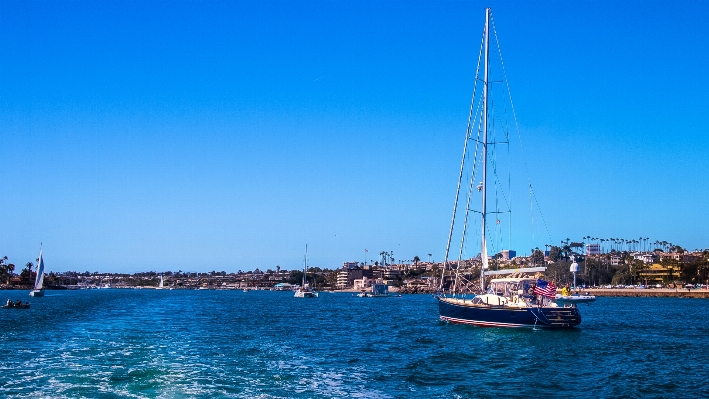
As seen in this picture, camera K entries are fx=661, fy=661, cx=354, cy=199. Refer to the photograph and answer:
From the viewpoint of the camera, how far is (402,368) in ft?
102

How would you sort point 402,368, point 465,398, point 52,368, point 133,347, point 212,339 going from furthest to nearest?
point 212,339
point 133,347
point 402,368
point 52,368
point 465,398

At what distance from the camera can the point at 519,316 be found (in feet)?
153

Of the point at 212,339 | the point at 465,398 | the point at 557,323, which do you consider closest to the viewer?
the point at 465,398

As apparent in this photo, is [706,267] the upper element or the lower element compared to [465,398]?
upper

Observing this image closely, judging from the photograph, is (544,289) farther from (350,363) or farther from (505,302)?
(350,363)

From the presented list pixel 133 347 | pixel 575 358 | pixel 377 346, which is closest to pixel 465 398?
pixel 575 358

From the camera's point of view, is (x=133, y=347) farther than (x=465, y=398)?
Yes

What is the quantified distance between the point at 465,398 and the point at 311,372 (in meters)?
8.21

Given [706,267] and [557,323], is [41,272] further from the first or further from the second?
[706,267]

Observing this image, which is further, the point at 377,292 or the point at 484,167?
the point at 377,292

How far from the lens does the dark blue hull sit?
4606cm

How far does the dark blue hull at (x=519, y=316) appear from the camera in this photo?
4606 centimetres

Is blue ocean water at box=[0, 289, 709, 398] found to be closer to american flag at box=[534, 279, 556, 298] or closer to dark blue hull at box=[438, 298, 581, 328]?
dark blue hull at box=[438, 298, 581, 328]

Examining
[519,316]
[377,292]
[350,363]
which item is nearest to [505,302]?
[519,316]
